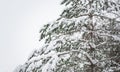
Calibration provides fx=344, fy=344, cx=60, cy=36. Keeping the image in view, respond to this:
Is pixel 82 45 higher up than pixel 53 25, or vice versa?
pixel 53 25

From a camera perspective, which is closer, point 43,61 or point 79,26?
point 43,61

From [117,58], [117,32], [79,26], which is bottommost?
[117,58]

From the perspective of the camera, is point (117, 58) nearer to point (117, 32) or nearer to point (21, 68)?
point (117, 32)

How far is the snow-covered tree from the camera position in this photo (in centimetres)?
713

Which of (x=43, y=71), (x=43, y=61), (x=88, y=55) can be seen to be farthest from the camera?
(x=88, y=55)

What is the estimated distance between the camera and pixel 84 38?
7797mm

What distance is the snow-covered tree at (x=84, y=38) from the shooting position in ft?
23.4

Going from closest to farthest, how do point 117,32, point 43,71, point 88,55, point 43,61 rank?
point 43,71
point 43,61
point 88,55
point 117,32

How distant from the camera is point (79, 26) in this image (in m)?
7.67

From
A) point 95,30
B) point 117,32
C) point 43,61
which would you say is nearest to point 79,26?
point 95,30

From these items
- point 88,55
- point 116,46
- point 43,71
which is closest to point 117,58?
point 116,46

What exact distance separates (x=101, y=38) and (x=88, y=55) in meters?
0.64

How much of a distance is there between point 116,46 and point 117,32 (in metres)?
0.33

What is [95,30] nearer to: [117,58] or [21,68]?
[117,58]
